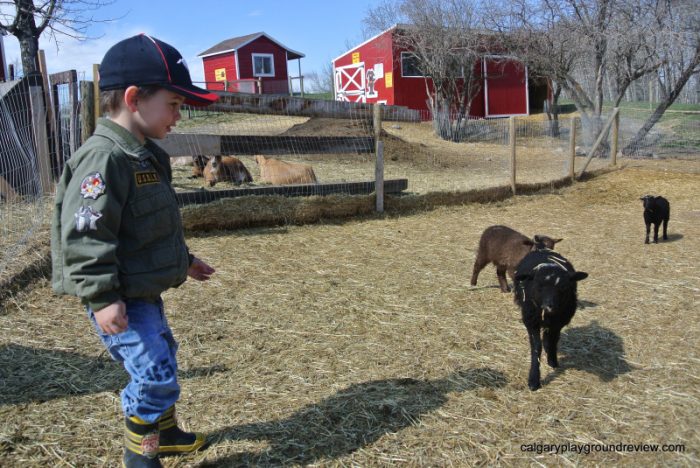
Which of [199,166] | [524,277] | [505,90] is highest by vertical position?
[505,90]

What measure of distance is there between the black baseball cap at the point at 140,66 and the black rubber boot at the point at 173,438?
5.07 ft

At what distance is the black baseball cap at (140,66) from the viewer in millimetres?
2271

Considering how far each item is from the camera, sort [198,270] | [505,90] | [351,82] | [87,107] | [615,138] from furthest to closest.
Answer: [351,82], [505,90], [615,138], [87,107], [198,270]

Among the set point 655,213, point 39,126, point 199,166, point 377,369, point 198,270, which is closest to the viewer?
point 198,270

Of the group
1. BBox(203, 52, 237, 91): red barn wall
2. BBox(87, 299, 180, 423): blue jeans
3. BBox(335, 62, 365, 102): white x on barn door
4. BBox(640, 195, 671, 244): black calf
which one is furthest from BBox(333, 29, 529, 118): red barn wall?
Result: BBox(87, 299, 180, 423): blue jeans

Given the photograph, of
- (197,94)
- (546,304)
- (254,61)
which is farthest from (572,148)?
(254,61)

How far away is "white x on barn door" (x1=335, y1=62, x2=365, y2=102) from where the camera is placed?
1166 inches

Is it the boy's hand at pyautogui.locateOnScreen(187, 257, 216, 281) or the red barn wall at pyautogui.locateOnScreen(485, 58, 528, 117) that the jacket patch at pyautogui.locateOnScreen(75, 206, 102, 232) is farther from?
the red barn wall at pyautogui.locateOnScreen(485, 58, 528, 117)

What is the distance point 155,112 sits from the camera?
2.35m

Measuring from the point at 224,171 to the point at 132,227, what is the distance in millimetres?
9111

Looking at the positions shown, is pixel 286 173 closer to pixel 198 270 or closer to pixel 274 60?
pixel 198 270

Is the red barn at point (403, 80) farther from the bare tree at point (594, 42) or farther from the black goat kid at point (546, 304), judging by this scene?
the black goat kid at point (546, 304)

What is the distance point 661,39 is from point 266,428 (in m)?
16.8

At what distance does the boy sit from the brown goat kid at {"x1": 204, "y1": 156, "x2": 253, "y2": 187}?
8.63 m
